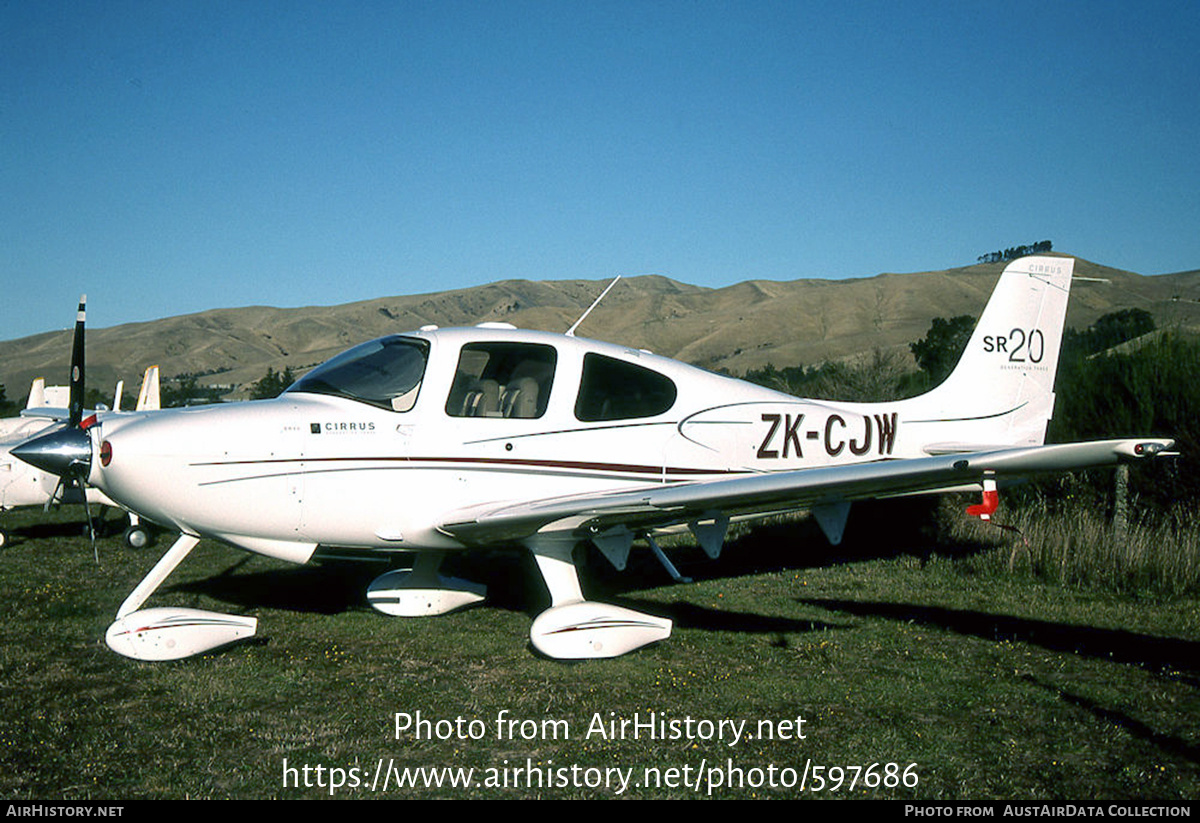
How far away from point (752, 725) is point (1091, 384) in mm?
9014

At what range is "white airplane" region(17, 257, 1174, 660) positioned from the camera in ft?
18.1

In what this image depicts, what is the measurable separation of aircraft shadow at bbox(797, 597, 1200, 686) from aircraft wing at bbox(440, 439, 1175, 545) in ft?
4.95

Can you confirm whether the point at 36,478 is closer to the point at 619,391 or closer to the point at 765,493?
the point at 619,391

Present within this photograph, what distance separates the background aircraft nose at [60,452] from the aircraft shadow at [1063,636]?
5658 millimetres

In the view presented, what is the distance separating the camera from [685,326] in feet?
378

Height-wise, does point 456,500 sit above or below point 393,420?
below

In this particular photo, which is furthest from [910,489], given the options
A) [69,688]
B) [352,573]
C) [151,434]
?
[352,573]

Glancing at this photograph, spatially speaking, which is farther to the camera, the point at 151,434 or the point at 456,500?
the point at 456,500

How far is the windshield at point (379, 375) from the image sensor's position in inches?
237

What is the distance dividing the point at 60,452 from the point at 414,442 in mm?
2196

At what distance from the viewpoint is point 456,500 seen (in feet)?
19.7

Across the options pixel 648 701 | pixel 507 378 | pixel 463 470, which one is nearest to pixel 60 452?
pixel 463 470

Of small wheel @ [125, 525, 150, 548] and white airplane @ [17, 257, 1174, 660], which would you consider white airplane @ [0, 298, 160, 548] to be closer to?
small wheel @ [125, 525, 150, 548]
